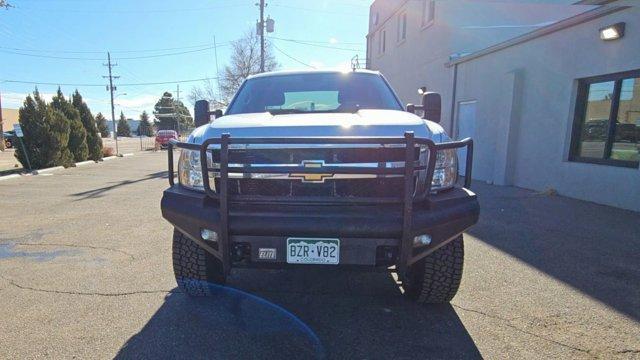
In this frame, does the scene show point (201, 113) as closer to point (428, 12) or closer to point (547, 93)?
point (547, 93)

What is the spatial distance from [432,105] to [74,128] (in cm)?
1555

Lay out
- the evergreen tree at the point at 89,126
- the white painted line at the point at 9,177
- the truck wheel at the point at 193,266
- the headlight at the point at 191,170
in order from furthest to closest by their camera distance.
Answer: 1. the evergreen tree at the point at 89,126
2. the white painted line at the point at 9,177
3. the truck wheel at the point at 193,266
4. the headlight at the point at 191,170

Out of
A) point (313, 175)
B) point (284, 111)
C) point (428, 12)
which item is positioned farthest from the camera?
point (428, 12)

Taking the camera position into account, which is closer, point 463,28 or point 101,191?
point 101,191

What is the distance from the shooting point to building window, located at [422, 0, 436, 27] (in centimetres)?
1487

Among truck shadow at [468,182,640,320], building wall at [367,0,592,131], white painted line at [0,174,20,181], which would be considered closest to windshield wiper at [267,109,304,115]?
truck shadow at [468,182,640,320]

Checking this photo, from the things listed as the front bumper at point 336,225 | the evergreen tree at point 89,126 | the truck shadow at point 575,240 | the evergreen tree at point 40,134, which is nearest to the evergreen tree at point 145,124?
the evergreen tree at point 89,126

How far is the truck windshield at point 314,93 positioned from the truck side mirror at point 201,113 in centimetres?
42

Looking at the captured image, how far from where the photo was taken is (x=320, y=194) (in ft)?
8.38

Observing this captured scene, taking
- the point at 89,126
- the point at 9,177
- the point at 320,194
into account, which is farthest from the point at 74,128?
the point at 320,194

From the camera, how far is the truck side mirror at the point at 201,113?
4.25m

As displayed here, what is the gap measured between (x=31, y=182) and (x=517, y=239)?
37.2 ft

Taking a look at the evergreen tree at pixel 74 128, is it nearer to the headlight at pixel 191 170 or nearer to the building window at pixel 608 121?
the headlight at pixel 191 170

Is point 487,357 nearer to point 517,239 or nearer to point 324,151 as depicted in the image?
point 324,151
